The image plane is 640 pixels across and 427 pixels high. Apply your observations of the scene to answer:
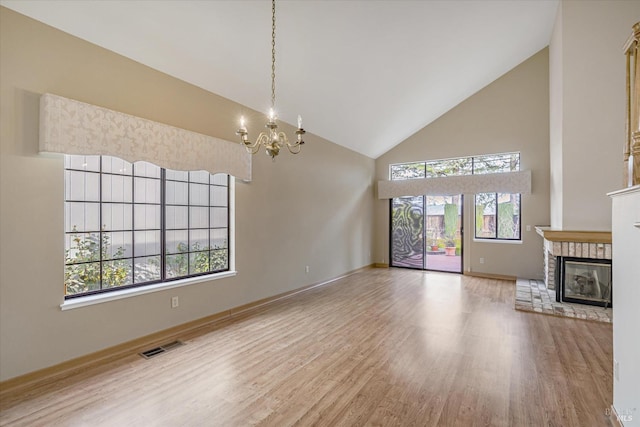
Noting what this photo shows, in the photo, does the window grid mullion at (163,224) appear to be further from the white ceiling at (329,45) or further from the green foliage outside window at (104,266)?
the white ceiling at (329,45)

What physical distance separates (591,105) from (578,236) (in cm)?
203

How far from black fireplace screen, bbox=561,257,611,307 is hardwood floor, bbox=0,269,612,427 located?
82cm

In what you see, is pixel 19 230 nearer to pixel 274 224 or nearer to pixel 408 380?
pixel 274 224

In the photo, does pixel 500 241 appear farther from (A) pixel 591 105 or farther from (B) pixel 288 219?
(B) pixel 288 219

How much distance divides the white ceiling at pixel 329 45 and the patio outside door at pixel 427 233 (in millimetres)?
2449

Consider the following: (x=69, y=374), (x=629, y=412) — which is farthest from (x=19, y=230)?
(x=629, y=412)

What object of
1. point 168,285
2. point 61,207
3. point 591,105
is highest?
point 591,105

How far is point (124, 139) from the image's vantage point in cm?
306

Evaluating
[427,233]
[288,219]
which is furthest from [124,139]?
[427,233]

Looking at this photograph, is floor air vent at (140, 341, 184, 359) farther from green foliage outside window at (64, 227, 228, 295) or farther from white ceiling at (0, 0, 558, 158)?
white ceiling at (0, 0, 558, 158)

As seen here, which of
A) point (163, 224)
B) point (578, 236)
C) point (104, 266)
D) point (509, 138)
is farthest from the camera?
point (509, 138)

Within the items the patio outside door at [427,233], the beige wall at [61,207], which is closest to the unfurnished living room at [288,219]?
the beige wall at [61,207]

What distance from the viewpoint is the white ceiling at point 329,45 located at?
9.71 ft

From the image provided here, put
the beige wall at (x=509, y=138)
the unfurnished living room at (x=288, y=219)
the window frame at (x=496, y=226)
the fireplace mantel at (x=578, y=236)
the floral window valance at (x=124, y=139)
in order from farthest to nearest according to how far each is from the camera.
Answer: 1. the window frame at (x=496, y=226)
2. the beige wall at (x=509, y=138)
3. the fireplace mantel at (x=578, y=236)
4. the floral window valance at (x=124, y=139)
5. the unfurnished living room at (x=288, y=219)
